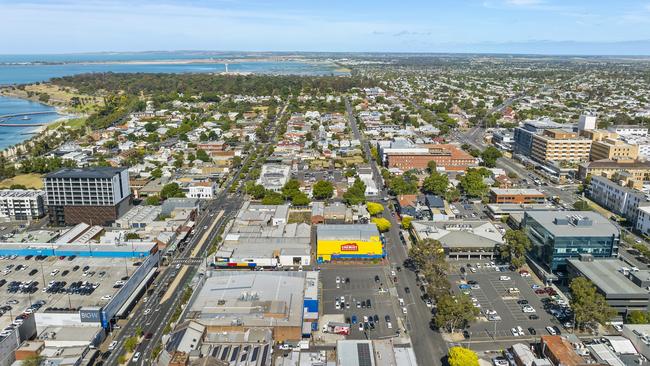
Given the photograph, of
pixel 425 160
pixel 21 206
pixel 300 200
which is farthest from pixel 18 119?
pixel 425 160

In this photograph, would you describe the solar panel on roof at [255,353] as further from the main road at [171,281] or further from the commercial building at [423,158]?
the commercial building at [423,158]

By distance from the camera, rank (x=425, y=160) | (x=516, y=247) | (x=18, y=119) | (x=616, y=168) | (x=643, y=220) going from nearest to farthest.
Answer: (x=516, y=247) → (x=643, y=220) → (x=616, y=168) → (x=425, y=160) → (x=18, y=119)

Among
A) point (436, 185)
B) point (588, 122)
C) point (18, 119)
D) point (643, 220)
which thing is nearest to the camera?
point (643, 220)

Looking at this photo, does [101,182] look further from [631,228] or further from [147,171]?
[631,228]

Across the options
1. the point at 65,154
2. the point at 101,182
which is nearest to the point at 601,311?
the point at 101,182

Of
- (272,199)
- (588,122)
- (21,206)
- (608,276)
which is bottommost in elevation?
(21,206)

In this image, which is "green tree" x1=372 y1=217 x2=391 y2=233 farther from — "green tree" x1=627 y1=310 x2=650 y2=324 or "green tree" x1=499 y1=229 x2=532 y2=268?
"green tree" x1=627 y1=310 x2=650 y2=324

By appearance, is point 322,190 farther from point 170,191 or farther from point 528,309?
point 528,309
